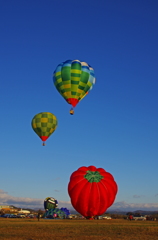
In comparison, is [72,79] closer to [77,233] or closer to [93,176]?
[93,176]

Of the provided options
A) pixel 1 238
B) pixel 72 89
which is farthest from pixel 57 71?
pixel 1 238

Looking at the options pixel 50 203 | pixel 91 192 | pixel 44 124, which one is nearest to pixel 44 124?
pixel 44 124

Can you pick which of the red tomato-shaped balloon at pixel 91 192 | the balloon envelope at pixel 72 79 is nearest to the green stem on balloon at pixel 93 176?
the red tomato-shaped balloon at pixel 91 192

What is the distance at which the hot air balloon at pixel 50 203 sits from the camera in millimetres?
65125

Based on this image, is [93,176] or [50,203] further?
[50,203]

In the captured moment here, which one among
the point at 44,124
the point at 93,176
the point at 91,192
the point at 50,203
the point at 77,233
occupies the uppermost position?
the point at 44,124

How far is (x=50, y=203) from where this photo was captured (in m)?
65.2

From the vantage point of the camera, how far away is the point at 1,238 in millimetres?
19469

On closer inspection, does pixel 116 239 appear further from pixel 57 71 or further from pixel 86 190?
pixel 57 71

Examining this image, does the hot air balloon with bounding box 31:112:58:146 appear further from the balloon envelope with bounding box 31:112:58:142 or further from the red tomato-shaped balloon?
the red tomato-shaped balloon

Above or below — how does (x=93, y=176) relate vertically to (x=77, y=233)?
above

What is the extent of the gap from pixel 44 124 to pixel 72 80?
9590mm

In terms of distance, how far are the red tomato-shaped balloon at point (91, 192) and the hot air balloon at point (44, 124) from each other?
11618 millimetres

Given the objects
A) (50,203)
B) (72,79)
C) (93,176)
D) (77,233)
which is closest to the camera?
(77,233)
